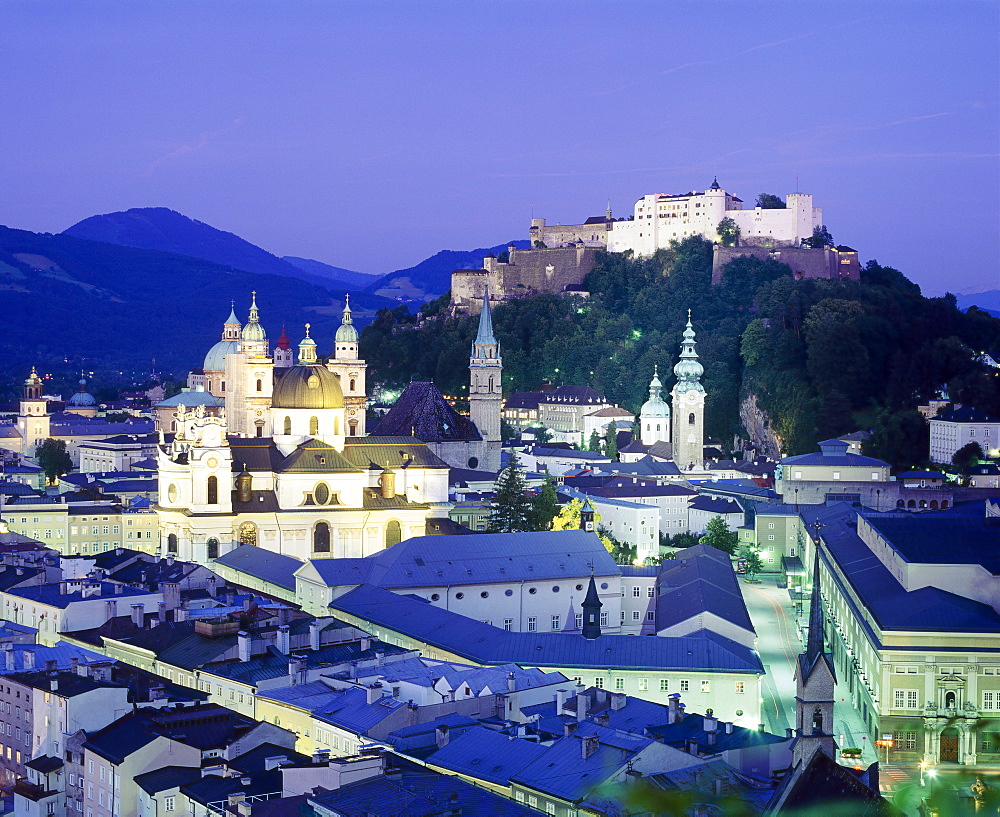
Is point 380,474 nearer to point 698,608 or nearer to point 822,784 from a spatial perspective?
point 698,608

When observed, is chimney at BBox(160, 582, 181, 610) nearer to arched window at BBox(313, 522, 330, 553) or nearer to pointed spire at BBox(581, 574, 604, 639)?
pointed spire at BBox(581, 574, 604, 639)

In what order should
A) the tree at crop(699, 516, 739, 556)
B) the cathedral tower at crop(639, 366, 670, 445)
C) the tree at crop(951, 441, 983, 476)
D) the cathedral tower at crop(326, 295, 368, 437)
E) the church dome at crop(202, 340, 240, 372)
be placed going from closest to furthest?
the tree at crop(699, 516, 739, 556) → the tree at crop(951, 441, 983, 476) → the cathedral tower at crop(326, 295, 368, 437) → the church dome at crop(202, 340, 240, 372) → the cathedral tower at crop(639, 366, 670, 445)

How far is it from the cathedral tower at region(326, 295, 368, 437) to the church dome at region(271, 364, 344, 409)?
44.7ft

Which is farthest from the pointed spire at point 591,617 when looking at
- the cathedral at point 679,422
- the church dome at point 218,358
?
the church dome at point 218,358

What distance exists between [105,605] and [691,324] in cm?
6724

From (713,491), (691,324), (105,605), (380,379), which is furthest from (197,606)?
(380,379)

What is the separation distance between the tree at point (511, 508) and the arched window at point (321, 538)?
7412 millimetres

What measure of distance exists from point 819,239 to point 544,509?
166 feet

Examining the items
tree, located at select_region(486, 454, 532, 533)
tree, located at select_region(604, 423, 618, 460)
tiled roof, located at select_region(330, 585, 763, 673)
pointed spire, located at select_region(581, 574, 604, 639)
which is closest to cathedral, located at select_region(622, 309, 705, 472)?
tree, located at select_region(604, 423, 618, 460)

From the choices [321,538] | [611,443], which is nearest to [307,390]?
[321,538]

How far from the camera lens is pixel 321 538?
6844 cm

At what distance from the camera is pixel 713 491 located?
293 ft

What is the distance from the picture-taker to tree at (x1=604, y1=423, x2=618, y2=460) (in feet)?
335

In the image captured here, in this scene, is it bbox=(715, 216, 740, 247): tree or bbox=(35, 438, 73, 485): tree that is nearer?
bbox=(35, 438, 73, 485): tree
